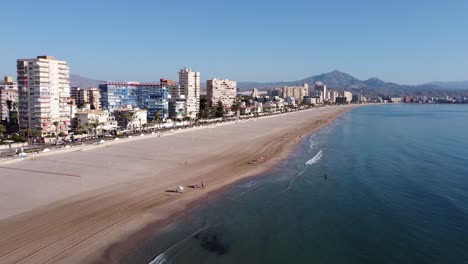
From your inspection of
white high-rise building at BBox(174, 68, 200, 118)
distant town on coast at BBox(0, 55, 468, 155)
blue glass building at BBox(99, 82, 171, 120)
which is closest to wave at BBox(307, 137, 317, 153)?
distant town on coast at BBox(0, 55, 468, 155)

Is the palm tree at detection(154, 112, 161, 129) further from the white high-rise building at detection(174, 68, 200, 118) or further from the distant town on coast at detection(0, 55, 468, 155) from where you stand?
the white high-rise building at detection(174, 68, 200, 118)

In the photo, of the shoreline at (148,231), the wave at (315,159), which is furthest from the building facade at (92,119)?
the shoreline at (148,231)

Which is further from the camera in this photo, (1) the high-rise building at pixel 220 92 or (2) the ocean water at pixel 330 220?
(1) the high-rise building at pixel 220 92

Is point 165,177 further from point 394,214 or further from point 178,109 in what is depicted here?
point 178,109

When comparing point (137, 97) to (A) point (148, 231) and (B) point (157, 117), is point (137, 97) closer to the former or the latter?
(B) point (157, 117)

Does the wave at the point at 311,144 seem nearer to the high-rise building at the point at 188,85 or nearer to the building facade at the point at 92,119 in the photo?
the building facade at the point at 92,119

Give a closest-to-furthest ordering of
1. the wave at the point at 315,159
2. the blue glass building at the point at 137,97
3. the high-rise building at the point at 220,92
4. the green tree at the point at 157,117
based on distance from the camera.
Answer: the wave at the point at 315,159 → the green tree at the point at 157,117 → the blue glass building at the point at 137,97 → the high-rise building at the point at 220,92

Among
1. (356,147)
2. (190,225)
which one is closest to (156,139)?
(356,147)
